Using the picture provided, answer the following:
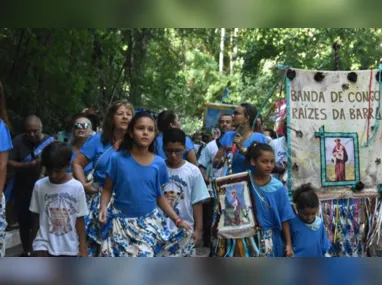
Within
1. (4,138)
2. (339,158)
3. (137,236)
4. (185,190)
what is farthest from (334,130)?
(4,138)

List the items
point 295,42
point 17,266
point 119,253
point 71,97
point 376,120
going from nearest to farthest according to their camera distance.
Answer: point 17,266 < point 119,253 < point 376,120 < point 71,97 < point 295,42

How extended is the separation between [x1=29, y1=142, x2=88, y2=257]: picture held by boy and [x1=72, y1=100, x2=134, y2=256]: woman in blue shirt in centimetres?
12

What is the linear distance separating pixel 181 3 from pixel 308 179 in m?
3.03

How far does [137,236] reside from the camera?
3256mm

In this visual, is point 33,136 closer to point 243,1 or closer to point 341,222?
point 341,222

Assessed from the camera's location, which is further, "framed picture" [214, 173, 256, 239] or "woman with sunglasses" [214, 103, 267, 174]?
"woman with sunglasses" [214, 103, 267, 174]

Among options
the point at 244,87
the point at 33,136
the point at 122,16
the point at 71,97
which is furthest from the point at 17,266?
the point at 244,87

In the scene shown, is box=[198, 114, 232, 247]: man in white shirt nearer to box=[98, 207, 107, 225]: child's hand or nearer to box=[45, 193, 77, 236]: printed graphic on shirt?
box=[45, 193, 77, 236]: printed graphic on shirt

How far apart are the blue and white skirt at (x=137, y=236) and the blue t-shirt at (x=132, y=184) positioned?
0.13 feet

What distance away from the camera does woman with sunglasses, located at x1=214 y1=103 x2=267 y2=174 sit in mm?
4734

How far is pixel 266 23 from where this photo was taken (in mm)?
1493

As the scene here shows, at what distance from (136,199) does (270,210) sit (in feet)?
3.07

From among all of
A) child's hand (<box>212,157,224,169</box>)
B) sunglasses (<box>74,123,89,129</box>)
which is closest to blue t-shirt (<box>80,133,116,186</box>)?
sunglasses (<box>74,123,89,129</box>)

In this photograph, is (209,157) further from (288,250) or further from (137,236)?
(137,236)
